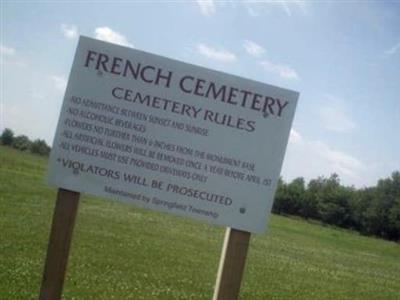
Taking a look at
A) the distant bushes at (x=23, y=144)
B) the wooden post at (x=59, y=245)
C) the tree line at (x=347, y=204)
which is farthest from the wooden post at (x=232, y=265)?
the distant bushes at (x=23, y=144)

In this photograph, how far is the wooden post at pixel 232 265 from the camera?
6.54 m

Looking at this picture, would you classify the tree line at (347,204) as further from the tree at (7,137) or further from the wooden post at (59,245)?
the wooden post at (59,245)

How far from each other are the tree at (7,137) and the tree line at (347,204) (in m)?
90.1

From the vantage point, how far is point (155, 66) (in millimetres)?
6602

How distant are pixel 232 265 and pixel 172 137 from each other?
1629 mm

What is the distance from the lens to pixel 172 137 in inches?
257

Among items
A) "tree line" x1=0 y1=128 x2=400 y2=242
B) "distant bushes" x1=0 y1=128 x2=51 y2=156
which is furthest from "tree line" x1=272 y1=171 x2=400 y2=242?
"distant bushes" x1=0 y1=128 x2=51 y2=156

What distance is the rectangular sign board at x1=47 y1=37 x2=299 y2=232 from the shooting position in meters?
6.48

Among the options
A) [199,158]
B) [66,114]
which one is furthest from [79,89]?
[199,158]

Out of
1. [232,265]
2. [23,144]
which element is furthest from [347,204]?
[232,265]

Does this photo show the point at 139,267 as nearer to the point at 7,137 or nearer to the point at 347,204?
the point at 347,204

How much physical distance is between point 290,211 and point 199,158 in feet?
441

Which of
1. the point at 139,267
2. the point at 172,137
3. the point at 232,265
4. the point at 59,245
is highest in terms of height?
the point at 172,137

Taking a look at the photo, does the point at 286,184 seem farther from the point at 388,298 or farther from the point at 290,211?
the point at 388,298
